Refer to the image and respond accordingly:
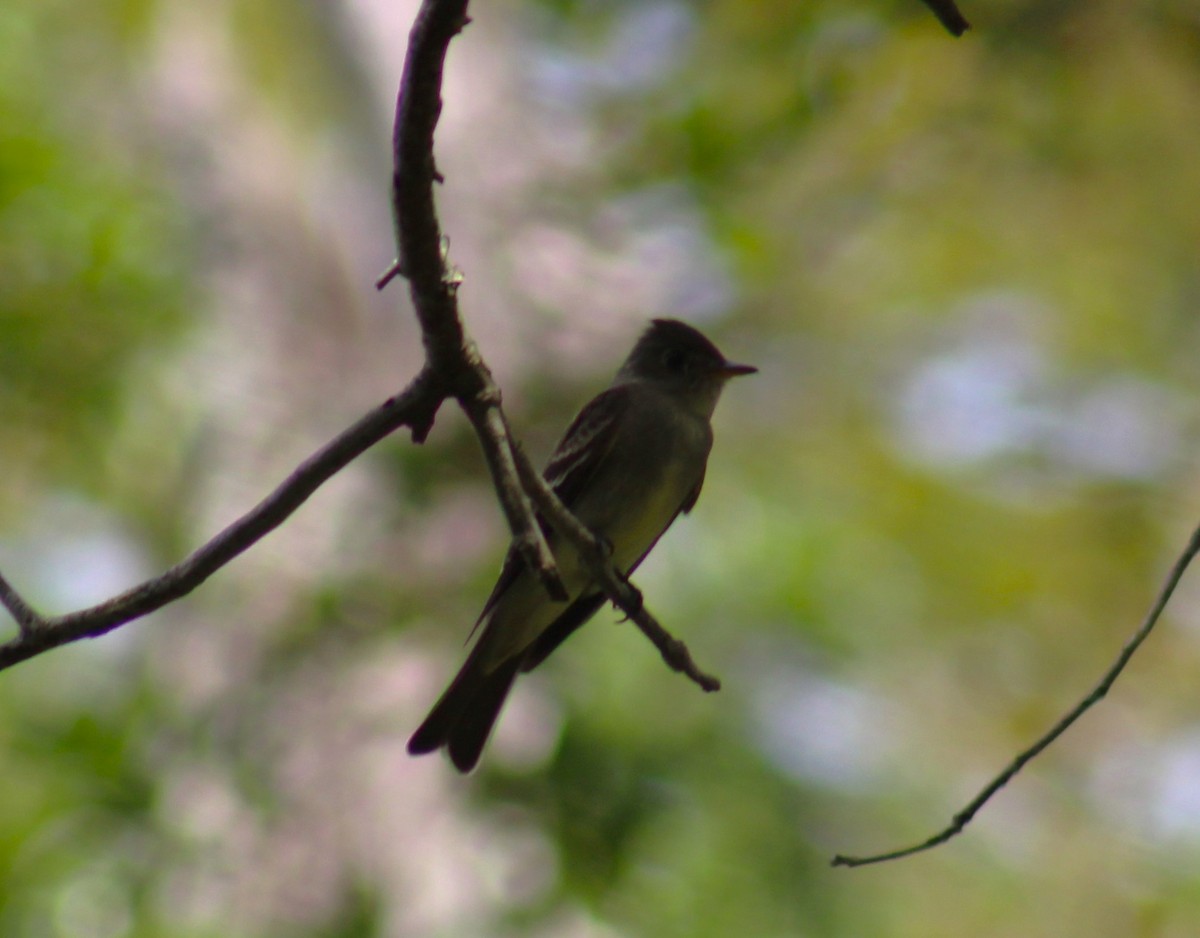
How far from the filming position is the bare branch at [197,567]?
246 centimetres

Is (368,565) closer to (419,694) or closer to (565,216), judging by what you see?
(419,694)

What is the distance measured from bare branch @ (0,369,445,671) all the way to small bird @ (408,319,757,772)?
1.92 metres

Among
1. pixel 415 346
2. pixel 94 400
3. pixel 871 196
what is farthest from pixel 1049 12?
pixel 94 400

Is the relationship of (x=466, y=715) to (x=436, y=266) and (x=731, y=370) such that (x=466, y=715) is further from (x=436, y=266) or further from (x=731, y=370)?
(x=436, y=266)

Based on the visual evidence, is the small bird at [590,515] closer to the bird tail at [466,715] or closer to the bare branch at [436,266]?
the bird tail at [466,715]

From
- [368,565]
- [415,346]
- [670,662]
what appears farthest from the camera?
[415,346]

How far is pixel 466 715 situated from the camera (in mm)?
4617

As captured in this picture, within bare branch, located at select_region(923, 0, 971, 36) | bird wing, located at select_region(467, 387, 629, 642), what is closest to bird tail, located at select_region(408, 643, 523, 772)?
bird wing, located at select_region(467, 387, 629, 642)

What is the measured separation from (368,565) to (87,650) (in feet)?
5.95

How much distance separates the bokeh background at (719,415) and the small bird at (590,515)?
→ 1.76 metres

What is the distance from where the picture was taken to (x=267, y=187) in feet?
28.1

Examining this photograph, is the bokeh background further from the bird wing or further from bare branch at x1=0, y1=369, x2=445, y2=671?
bare branch at x1=0, y1=369, x2=445, y2=671

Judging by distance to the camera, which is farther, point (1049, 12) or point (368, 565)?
point (1049, 12)

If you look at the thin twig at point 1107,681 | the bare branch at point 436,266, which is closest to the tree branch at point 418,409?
the bare branch at point 436,266
